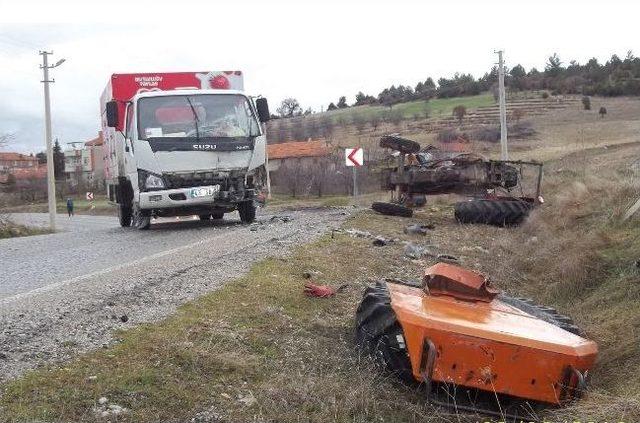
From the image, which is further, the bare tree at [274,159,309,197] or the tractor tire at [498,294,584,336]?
the bare tree at [274,159,309,197]

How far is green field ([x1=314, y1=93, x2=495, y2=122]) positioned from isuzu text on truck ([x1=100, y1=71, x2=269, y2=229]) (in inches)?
3208

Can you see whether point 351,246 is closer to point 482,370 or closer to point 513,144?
point 482,370

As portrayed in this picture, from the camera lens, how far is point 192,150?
1154 centimetres

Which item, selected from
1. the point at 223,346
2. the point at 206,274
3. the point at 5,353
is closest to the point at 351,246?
the point at 206,274

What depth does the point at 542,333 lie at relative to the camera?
15.4ft

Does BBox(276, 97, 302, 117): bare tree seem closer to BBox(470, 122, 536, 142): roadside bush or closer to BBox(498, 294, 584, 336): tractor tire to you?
BBox(470, 122, 536, 142): roadside bush

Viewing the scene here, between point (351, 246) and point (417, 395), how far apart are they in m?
5.58

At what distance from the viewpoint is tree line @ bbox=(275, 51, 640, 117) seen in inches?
3661

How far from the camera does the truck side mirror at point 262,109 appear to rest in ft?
40.8

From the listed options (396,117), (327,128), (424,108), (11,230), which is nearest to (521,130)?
(396,117)

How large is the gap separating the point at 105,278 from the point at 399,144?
1010 centimetres

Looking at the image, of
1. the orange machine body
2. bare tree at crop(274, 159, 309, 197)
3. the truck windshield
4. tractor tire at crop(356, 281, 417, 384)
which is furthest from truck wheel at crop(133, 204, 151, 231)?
bare tree at crop(274, 159, 309, 197)

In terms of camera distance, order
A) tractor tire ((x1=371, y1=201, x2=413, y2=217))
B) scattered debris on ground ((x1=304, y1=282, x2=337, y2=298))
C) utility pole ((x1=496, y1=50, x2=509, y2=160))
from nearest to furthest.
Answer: scattered debris on ground ((x1=304, y1=282, x2=337, y2=298)), tractor tire ((x1=371, y1=201, x2=413, y2=217)), utility pole ((x1=496, y1=50, x2=509, y2=160))

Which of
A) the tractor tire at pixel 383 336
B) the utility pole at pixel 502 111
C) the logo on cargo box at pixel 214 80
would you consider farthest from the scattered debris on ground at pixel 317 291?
the utility pole at pixel 502 111
